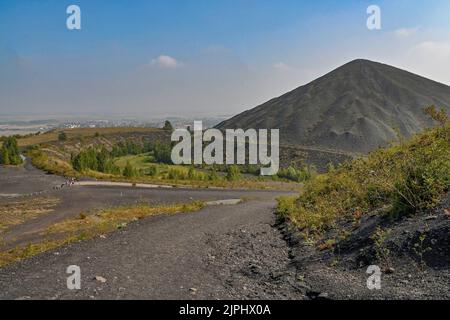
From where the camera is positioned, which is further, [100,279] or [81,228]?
[81,228]

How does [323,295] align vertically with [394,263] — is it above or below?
below

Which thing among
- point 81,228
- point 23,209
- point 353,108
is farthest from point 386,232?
point 353,108

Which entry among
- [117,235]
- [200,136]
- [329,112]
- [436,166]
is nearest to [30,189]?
[117,235]

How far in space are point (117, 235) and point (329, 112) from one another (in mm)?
136392

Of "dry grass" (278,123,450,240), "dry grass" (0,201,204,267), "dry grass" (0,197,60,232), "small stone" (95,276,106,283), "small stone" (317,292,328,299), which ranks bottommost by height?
"dry grass" (0,197,60,232)

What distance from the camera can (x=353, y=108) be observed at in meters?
139

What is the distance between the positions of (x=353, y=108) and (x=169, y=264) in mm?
139826

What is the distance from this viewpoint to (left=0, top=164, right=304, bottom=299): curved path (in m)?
7.07

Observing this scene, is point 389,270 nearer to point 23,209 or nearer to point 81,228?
point 81,228

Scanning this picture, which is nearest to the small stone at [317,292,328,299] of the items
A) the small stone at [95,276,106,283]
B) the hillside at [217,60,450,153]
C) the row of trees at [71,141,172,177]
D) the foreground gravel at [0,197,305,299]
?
the foreground gravel at [0,197,305,299]

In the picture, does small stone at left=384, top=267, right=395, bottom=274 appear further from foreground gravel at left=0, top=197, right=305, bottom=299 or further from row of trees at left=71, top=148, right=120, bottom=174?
row of trees at left=71, top=148, right=120, bottom=174

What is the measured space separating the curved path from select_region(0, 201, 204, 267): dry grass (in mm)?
837

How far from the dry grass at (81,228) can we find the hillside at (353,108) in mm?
93853

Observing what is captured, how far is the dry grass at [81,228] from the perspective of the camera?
11641mm
